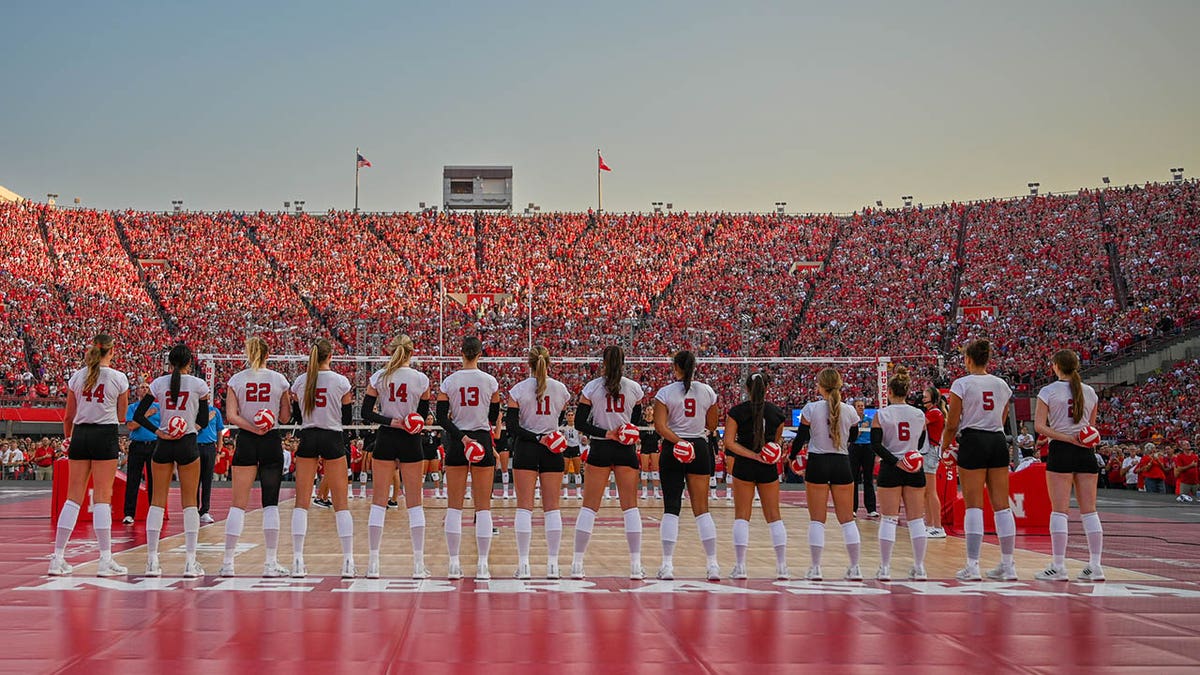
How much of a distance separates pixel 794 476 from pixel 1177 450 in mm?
9189

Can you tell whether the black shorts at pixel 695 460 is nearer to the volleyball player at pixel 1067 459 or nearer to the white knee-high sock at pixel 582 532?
the white knee-high sock at pixel 582 532

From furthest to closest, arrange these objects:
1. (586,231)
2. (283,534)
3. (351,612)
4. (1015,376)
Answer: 1. (586,231)
2. (1015,376)
3. (283,534)
4. (351,612)

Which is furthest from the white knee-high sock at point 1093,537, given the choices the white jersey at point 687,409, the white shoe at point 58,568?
the white shoe at point 58,568

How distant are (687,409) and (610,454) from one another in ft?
2.52

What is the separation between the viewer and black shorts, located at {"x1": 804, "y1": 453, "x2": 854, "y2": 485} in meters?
8.45

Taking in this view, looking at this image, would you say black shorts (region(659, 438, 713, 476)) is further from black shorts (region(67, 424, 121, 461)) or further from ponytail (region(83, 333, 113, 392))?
ponytail (region(83, 333, 113, 392))

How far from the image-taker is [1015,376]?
1239 inches

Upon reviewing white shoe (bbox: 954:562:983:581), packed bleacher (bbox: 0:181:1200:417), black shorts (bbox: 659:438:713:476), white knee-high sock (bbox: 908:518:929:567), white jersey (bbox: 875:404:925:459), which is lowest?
white shoe (bbox: 954:562:983:581)

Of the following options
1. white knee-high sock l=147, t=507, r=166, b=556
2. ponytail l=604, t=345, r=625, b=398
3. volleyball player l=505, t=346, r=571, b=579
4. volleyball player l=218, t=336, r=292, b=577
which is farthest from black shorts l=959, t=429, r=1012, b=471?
white knee-high sock l=147, t=507, r=166, b=556

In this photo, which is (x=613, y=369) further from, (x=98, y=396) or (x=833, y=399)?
(x=98, y=396)

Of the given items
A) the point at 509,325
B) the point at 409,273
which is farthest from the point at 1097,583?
the point at 409,273

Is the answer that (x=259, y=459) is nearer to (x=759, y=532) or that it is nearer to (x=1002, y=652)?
(x=1002, y=652)

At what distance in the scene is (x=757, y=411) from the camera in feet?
27.4

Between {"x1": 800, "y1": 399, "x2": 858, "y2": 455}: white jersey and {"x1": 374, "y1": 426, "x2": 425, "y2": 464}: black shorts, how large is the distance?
339 centimetres
